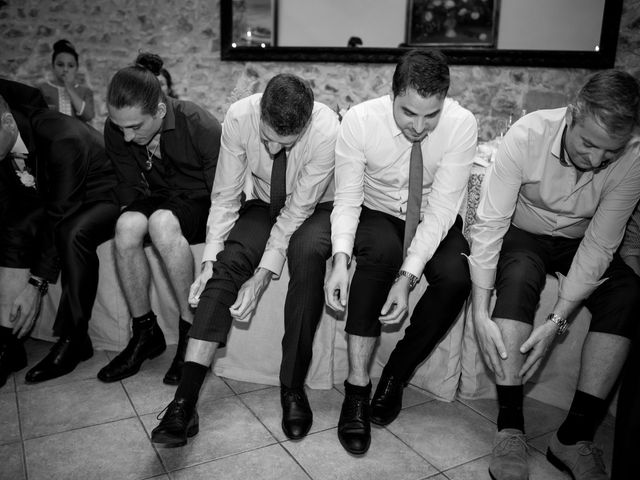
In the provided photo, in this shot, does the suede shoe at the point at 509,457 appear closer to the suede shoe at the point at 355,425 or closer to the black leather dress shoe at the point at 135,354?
the suede shoe at the point at 355,425

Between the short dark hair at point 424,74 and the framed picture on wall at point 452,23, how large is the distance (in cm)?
264

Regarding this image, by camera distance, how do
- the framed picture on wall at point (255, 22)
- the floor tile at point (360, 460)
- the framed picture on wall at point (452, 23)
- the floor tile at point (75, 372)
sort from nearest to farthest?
1. the floor tile at point (360, 460)
2. the floor tile at point (75, 372)
3. the framed picture on wall at point (452, 23)
4. the framed picture on wall at point (255, 22)

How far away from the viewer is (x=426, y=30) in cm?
409

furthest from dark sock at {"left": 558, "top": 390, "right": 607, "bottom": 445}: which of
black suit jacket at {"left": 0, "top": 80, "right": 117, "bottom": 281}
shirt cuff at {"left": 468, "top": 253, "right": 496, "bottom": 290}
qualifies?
black suit jacket at {"left": 0, "top": 80, "right": 117, "bottom": 281}

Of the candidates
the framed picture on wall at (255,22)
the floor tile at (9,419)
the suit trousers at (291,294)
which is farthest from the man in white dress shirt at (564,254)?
the framed picture on wall at (255,22)

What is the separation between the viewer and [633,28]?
3.68m

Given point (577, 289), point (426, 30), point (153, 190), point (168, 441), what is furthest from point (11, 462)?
point (426, 30)

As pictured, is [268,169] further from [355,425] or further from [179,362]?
[355,425]

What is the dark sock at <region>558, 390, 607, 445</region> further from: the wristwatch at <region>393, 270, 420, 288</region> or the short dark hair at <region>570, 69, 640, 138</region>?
the short dark hair at <region>570, 69, 640, 138</region>

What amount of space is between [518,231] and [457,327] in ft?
1.32

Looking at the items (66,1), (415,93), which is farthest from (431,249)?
(66,1)

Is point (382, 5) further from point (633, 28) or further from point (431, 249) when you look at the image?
point (431, 249)

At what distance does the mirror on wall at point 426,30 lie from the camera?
3.78m

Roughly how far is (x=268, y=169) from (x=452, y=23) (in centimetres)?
272
